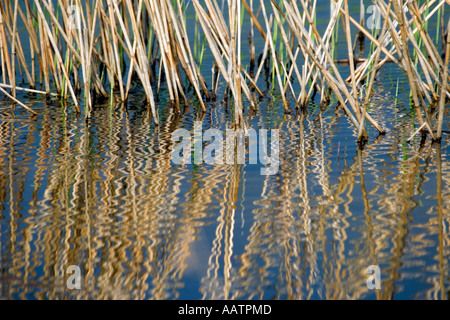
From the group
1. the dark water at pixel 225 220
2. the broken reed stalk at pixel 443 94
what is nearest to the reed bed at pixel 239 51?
the broken reed stalk at pixel 443 94

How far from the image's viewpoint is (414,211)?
6.15 ft

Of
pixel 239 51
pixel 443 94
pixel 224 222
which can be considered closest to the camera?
pixel 224 222

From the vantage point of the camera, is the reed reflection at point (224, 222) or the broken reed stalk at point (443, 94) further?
the broken reed stalk at point (443, 94)

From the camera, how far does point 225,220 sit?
186 centimetres

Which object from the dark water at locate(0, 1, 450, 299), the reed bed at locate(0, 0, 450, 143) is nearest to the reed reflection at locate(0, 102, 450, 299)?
the dark water at locate(0, 1, 450, 299)

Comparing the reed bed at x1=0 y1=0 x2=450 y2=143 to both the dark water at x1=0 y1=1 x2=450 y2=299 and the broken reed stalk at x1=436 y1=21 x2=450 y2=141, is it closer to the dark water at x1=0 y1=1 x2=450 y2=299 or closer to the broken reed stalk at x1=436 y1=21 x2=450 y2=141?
the broken reed stalk at x1=436 y1=21 x2=450 y2=141

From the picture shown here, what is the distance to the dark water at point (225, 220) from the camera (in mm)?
1511

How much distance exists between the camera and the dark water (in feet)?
4.96

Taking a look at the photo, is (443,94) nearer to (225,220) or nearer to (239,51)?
(239,51)

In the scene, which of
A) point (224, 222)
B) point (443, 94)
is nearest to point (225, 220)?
point (224, 222)

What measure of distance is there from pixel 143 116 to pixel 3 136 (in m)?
0.83

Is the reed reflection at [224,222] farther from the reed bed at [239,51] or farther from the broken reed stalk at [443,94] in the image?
the reed bed at [239,51]
